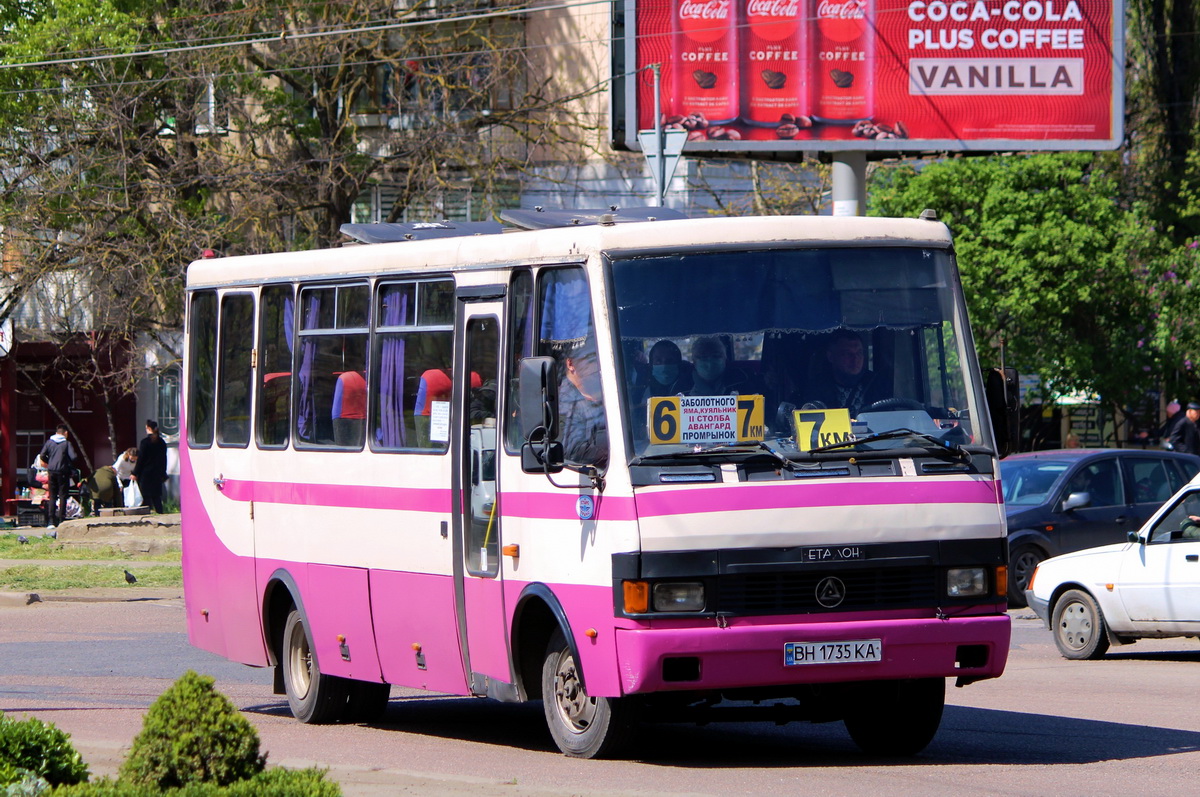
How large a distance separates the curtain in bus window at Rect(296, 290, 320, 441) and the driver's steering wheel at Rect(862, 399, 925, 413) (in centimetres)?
403

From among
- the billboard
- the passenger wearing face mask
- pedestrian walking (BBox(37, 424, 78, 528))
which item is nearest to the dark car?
the billboard

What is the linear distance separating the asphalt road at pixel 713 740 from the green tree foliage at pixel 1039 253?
1489 centimetres

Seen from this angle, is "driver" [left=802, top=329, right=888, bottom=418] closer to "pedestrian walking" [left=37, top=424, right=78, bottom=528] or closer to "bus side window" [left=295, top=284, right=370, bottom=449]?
"bus side window" [left=295, top=284, right=370, bottom=449]

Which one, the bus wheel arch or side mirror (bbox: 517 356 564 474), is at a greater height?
side mirror (bbox: 517 356 564 474)

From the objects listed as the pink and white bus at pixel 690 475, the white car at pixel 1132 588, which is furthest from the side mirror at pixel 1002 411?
the white car at pixel 1132 588

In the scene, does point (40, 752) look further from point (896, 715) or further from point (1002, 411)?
point (1002, 411)

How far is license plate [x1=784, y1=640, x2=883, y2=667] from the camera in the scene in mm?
8891

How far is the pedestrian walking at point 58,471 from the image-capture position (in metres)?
34.7

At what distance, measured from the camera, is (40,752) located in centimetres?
750

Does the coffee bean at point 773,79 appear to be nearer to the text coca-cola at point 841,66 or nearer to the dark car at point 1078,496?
the text coca-cola at point 841,66

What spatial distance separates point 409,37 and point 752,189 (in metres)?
8.03

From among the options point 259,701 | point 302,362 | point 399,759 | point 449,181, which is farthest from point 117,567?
point 399,759

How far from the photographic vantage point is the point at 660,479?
29.1ft

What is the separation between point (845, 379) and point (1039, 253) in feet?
73.4
